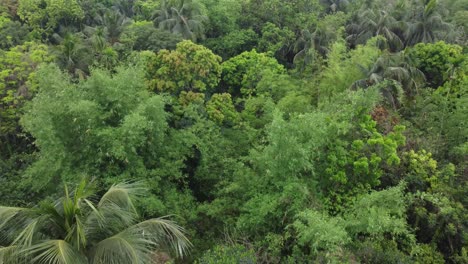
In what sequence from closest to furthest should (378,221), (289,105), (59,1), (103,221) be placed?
(103,221) < (378,221) < (289,105) < (59,1)

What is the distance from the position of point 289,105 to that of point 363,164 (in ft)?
17.3

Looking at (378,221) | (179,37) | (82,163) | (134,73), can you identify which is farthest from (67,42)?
(378,221)

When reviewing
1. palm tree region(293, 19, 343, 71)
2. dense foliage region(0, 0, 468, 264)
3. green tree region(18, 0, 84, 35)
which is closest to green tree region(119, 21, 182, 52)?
dense foliage region(0, 0, 468, 264)

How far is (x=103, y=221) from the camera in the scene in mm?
6434

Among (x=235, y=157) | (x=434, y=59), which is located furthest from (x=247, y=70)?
(x=434, y=59)

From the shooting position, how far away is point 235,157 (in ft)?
43.6

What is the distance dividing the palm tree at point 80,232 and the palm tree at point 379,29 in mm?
16754

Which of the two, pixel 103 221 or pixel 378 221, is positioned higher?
pixel 103 221

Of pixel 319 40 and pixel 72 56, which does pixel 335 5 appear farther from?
pixel 72 56

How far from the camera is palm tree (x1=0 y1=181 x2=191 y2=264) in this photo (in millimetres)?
5707

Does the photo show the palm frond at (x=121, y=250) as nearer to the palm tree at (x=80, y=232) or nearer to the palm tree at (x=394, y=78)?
the palm tree at (x=80, y=232)

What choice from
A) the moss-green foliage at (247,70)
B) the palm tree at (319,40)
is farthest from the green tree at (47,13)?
the palm tree at (319,40)

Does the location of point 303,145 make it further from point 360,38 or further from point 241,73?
point 360,38

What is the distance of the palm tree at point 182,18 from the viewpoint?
69.6 feet
